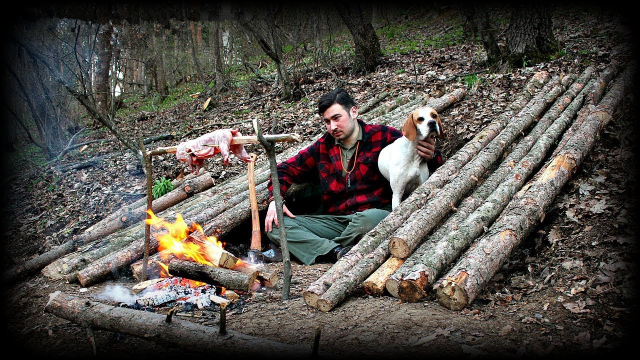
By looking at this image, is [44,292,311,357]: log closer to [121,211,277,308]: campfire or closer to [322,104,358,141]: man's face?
[121,211,277,308]: campfire

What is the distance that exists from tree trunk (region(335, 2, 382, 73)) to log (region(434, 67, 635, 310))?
6.97m

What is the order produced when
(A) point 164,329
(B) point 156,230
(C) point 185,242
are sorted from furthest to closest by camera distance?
(B) point 156,230, (C) point 185,242, (A) point 164,329

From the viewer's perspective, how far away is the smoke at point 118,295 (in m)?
3.59

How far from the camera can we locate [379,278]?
127 inches

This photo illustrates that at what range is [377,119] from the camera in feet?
23.0

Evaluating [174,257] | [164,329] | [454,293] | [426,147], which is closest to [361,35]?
[426,147]

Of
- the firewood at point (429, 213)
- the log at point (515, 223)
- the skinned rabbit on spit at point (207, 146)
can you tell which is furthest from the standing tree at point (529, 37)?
the skinned rabbit on spit at point (207, 146)

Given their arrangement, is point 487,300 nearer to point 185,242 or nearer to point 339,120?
point 339,120

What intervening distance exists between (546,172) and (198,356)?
3550 mm

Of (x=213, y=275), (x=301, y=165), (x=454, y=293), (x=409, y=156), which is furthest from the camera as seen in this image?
(x=301, y=165)

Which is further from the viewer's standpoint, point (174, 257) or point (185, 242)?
point (185, 242)

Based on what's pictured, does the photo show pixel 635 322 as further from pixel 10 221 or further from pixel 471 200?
pixel 10 221

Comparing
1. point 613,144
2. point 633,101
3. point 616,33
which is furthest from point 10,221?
point 616,33

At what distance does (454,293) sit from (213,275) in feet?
6.76
